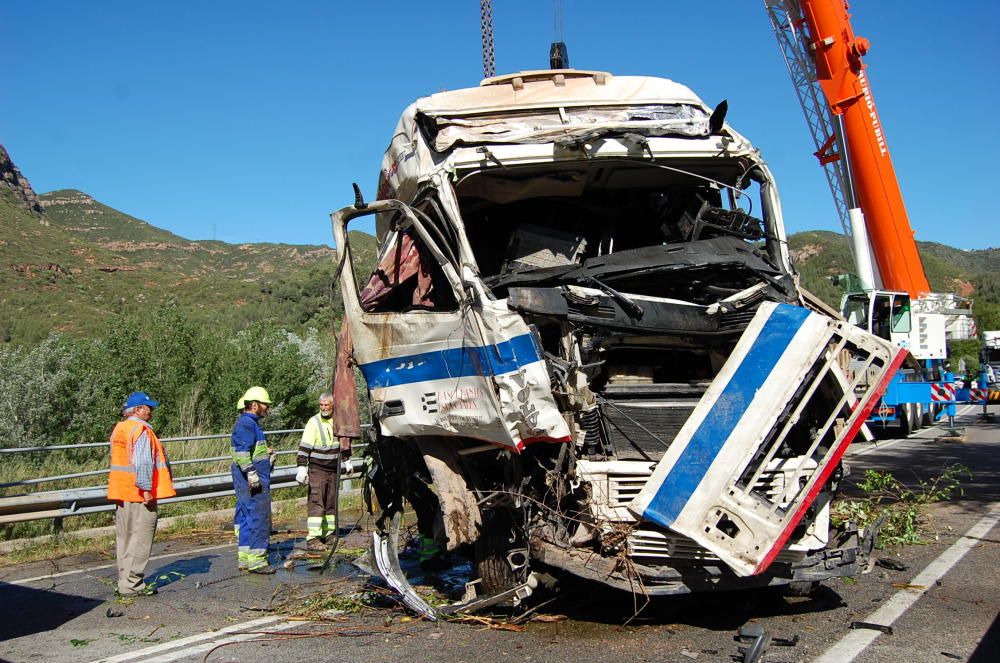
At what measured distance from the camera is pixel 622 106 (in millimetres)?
5633

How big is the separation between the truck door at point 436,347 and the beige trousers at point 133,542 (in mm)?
2189

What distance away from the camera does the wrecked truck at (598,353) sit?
4.26 m

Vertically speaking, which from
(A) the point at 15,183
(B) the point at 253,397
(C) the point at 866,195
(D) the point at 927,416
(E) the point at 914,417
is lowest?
(D) the point at 927,416

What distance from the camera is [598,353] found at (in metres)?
4.77

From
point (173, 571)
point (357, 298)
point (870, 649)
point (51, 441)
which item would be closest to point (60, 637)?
point (173, 571)

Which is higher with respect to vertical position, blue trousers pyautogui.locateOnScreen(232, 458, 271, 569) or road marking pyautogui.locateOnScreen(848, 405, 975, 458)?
blue trousers pyautogui.locateOnScreen(232, 458, 271, 569)

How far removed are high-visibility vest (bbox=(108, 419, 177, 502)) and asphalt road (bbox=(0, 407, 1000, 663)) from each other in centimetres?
72

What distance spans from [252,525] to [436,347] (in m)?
2.91

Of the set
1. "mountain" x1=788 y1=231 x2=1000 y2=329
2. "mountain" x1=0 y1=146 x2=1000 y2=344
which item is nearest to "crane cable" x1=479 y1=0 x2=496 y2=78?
"mountain" x1=0 y1=146 x2=1000 y2=344

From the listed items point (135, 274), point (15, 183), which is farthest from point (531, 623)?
point (15, 183)

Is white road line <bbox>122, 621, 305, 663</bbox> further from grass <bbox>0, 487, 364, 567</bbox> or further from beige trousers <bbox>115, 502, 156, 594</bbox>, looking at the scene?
grass <bbox>0, 487, 364, 567</bbox>

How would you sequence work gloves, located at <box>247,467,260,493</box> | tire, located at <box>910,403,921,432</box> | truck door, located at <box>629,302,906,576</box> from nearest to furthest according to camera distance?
truck door, located at <box>629,302,906,576</box> → work gloves, located at <box>247,467,260,493</box> → tire, located at <box>910,403,921,432</box>

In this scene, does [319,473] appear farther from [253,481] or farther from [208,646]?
[208,646]

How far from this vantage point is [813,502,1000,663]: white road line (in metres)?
3.91
